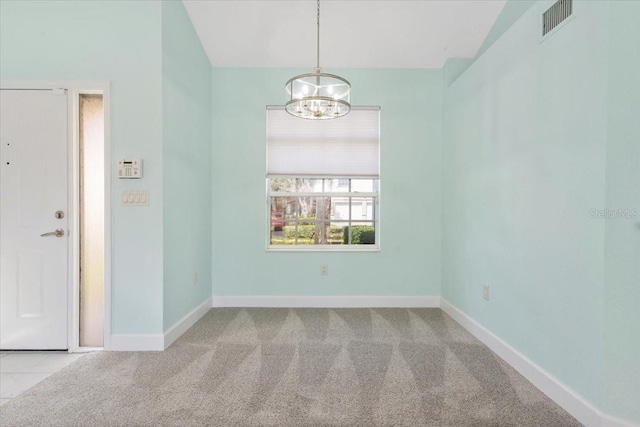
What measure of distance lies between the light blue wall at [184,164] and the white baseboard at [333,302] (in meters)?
0.32

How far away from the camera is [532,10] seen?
230cm

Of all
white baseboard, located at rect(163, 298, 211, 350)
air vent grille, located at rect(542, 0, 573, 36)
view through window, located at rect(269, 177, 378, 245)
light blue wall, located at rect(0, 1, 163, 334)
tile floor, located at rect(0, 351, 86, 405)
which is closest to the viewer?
air vent grille, located at rect(542, 0, 573, 36)

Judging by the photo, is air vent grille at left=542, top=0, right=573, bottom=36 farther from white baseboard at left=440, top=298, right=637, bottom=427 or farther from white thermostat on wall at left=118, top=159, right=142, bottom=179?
white thermostat on wall at left=118, top=159, right=142, bottom=179

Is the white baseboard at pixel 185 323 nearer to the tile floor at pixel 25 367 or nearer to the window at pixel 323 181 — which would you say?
the tile floor at pixel 25 367

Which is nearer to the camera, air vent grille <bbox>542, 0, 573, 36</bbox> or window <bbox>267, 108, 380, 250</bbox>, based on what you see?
air vent grille <bbox>542, 0, 573, 36</bbox>

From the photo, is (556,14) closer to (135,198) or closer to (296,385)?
(296,385)

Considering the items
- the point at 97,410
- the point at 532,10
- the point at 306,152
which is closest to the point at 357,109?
the point at 306,152

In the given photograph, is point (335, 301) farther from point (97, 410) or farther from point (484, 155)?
point (97, 410)

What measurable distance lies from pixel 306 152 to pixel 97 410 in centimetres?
304

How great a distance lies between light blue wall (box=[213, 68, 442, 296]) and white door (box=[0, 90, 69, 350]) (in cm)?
153

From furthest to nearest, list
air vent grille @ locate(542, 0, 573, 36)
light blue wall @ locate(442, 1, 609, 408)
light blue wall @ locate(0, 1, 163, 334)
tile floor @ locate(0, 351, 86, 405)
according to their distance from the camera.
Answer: light blue wall @ locate(0, 1, 163, 334) → tile floor @ locate(0, 351, 86, 405) → air vent grille @ locate(542, 0, 573, 36) → light blue wall @ locate(442, 1, 609, 408)

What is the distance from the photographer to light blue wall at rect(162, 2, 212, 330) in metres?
2.86

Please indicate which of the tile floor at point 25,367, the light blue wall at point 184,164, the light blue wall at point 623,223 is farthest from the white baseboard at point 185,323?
the light blue wall at point 623,223

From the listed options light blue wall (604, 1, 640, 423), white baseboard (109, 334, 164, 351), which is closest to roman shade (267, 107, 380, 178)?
white baseboard (109, 334, 164, 351)
